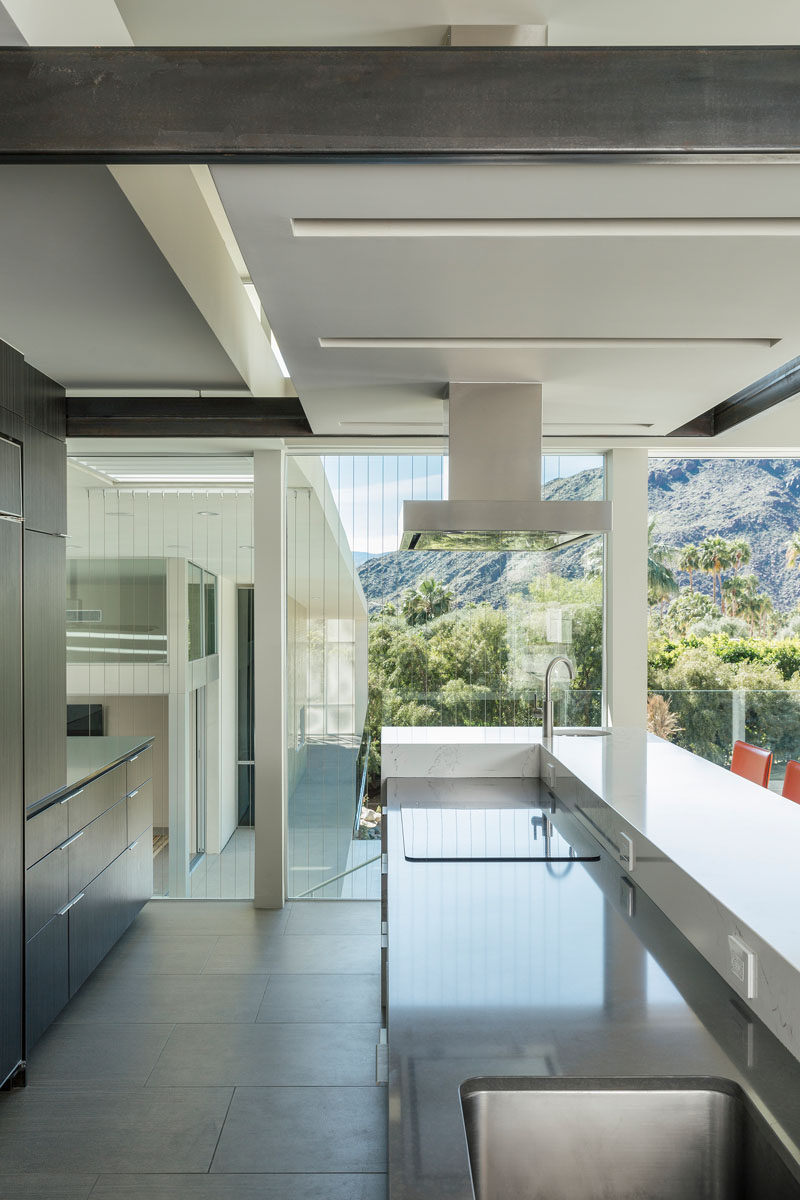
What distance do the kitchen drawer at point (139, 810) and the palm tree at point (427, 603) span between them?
169cm

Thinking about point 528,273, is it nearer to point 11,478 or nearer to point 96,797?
point 11,478

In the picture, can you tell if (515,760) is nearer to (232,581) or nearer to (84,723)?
(232,581)

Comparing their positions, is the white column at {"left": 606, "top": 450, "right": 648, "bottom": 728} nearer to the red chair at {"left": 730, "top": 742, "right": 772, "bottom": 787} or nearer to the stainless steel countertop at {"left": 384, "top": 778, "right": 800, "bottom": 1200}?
the red chair at {"left": 730, "top": 742, "right": 772, "bottom": 787}

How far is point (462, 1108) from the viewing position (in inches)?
48.8

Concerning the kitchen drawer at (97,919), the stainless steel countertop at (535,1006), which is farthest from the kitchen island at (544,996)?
the kitchen drawer at (97,919)

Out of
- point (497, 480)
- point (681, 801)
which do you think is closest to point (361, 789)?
point (497, 480)

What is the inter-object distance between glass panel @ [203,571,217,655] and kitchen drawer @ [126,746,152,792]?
0.70 meters

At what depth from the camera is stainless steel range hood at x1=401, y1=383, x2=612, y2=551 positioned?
2.90 metres

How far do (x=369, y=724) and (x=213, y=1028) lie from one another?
193 cm

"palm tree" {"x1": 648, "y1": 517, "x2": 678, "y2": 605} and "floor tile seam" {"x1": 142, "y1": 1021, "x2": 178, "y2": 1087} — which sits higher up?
"palm tree" {"x1": 648, "y1": 517, "x2": 678, "y2": 605}

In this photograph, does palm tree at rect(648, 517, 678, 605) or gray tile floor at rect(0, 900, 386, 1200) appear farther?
palm tree at rect(648, 517, 678, 605)

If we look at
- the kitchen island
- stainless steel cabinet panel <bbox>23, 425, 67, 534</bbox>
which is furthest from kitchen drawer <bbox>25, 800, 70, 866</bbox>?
the kitchen island

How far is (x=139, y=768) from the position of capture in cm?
436

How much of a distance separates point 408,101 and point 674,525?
4974 mm
